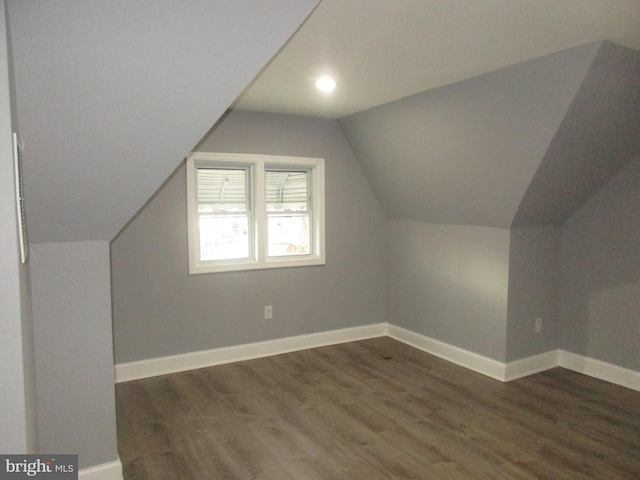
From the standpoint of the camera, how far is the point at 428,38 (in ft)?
8.20

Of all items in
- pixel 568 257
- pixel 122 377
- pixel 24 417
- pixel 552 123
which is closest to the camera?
pixel 24 417

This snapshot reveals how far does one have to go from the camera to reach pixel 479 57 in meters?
2.83

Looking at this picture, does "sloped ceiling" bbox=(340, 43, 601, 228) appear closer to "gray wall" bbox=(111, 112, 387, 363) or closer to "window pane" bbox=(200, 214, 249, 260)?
"gray wall" bbox=(111, 112, 387, 363)

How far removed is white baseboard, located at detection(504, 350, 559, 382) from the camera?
408 cm

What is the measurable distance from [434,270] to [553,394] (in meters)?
1.52

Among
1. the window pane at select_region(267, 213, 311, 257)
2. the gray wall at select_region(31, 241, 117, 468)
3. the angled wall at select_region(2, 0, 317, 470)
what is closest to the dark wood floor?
the gray wall at select_region(31, 241, 117, 468)

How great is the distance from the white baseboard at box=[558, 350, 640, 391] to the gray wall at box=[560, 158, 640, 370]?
45 mm

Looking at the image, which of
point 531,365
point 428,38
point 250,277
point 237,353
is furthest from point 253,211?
point 531,365

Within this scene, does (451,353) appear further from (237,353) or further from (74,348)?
(74,348)

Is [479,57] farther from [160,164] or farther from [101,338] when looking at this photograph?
[101,338]

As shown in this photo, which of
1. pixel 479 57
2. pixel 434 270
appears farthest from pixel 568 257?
pixel 479 57

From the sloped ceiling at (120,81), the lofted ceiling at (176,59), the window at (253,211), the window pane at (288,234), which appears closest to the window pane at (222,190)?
the window at (253,211)

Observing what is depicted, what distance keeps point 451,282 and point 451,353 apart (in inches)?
27.0

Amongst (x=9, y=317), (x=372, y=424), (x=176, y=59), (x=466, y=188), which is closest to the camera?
(x=9, y=317)
